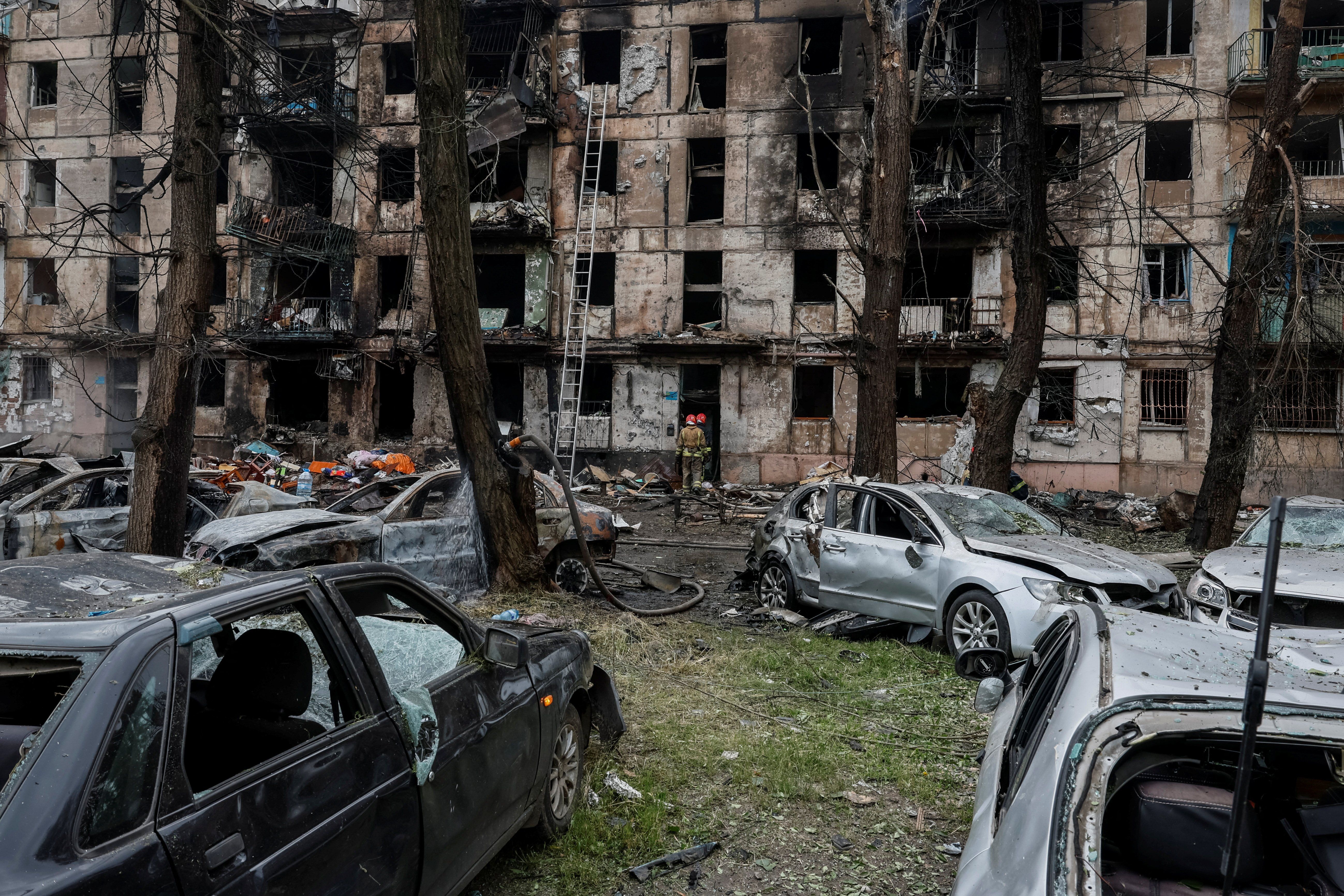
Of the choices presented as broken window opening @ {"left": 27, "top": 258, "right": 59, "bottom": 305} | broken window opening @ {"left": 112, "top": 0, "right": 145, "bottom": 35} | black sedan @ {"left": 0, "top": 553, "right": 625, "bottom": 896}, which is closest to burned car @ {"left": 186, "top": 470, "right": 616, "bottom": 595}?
broken window opening @ {"left": 112, "top": 0, "right": 145, "bottom": 35}

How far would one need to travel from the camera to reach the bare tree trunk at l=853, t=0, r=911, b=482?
1181 cm

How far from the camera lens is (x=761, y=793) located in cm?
475

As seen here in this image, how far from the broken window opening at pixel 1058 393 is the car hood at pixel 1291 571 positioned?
16395mm

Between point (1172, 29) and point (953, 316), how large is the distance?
9.70 meters

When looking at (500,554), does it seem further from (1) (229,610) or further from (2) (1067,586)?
(1) (229,610)

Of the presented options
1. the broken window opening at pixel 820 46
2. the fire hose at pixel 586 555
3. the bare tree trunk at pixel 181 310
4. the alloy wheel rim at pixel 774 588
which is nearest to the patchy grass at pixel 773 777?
the fire hose at pixel 586 555

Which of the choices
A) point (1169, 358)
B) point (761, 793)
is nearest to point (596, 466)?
point (1169, 358)

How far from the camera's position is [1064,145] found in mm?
23781

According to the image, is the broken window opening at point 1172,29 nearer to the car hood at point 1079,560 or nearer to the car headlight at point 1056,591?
the car hood at point 1079,560

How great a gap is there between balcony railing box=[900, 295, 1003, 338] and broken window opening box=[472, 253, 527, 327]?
41.0 ft

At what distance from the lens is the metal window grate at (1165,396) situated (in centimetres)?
2311

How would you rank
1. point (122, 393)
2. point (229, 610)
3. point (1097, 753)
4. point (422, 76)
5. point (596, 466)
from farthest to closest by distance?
point (122, 393) → point (596, 466) → point (422, 76) → point (229, 610) → point (1097, 753)

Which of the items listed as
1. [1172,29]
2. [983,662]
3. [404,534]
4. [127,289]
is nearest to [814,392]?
[1172,29]

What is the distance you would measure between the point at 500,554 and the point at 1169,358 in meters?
20.5
